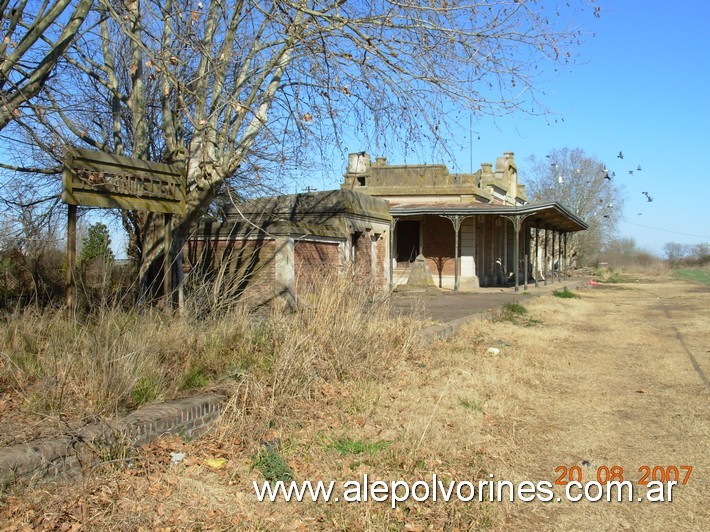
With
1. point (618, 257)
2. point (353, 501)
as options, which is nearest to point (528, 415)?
point (353, 501)

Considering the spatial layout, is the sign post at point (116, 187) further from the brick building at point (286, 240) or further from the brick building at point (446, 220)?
the brick building at point (446, 220)

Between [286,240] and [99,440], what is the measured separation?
9.25 m

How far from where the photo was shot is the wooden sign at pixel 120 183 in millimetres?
6406

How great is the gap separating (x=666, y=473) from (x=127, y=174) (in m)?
5.91

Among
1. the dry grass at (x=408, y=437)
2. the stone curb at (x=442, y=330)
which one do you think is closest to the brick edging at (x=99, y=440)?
the dry grass at (x=408, y=437)

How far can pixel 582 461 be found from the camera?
16.1 ft

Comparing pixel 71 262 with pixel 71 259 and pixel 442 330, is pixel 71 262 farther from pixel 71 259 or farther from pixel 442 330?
pixel 442 330

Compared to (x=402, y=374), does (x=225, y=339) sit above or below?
above

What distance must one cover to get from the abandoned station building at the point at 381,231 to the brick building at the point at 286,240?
23 millimetres

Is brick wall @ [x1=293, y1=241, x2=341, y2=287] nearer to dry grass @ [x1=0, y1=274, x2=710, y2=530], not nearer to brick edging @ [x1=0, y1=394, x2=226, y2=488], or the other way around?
dry grass @ [x1=0, y1=274, x2=710, y2=530]

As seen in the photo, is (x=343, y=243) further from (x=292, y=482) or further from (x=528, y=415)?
(x=292, y=482)

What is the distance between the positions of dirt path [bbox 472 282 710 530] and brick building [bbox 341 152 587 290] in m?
13.2

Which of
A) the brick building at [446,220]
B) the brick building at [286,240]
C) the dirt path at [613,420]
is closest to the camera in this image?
the dirt path at [613,420]

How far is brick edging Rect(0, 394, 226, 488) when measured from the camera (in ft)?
12.0
